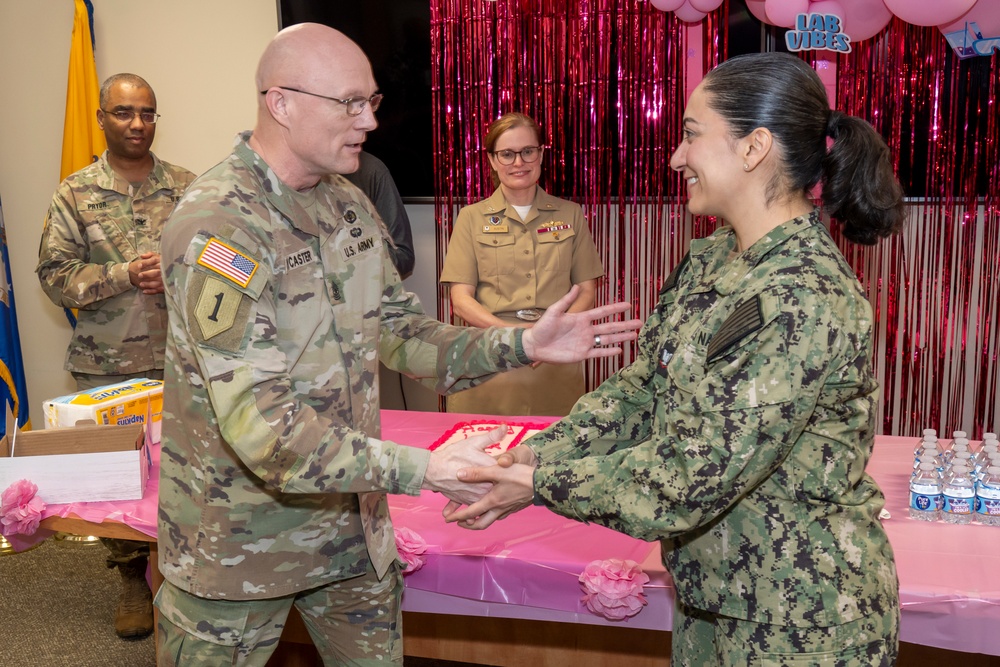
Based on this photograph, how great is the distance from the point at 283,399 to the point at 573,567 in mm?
830

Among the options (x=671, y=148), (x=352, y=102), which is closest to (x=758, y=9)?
(x=671, y=148)

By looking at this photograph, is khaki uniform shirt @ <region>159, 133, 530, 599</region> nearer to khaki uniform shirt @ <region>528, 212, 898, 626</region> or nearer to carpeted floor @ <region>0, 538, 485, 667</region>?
khaki uniform shirt @ <region>528, 212, 898, 626</region>

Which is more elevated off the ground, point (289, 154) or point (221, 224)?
point (289, 154)

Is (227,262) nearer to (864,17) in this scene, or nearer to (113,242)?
(113,242)

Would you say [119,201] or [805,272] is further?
[119,201]

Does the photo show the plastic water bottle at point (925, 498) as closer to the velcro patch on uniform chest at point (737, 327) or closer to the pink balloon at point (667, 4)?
the velcro patch on uniform chest at point (737, 327)

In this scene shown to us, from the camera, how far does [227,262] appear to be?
157cm

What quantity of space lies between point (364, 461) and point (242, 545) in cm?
30

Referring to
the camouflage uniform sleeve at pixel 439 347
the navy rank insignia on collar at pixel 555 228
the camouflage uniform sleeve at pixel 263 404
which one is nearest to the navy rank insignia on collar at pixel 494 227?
the navy rank insignia on collar at pixel 555 228

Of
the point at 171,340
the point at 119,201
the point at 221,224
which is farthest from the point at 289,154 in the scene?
the point at 119,201

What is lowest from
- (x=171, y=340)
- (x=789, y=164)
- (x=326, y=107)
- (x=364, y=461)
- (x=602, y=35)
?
(x=364, y=461)

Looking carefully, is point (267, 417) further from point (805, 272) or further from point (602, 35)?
point (602, 35)

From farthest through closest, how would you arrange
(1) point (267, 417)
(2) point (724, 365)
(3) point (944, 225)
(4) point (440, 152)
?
(4) point (440, 152) < (3) point (944, 225) < (1) point (267, 417) < (2) point (724, 365)

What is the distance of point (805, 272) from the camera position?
1365 mm
